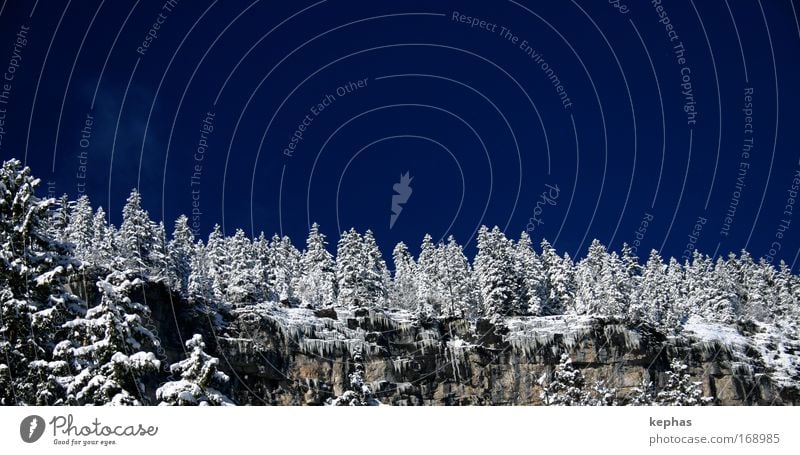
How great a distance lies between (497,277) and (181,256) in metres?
35.4

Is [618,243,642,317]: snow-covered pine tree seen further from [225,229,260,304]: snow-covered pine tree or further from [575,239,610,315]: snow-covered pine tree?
[225,229,260,304]: snow-covered pine tree

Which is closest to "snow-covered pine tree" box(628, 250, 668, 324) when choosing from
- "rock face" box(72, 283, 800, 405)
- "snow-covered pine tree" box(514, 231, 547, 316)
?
"rock face" box(72, 283, 800, 405)

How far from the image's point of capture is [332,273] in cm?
8738

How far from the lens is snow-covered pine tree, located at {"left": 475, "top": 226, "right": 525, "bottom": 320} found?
7731cm

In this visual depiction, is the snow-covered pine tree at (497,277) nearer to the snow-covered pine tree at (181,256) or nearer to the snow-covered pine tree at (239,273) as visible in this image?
the snow-covered pine tree at (239,273)

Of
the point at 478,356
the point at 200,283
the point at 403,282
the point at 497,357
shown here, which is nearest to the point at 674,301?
the point at 497,357

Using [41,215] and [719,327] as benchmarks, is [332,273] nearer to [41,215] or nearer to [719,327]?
[719,327]

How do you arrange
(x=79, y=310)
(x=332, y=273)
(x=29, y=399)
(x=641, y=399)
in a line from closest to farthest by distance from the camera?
1. (x=29, y=399)
2. (x=79, y=310)
3. (x=641, y=399)
4. (x=332, y=273)

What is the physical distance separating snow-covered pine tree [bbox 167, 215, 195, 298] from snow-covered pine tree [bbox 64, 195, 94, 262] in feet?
26.9
